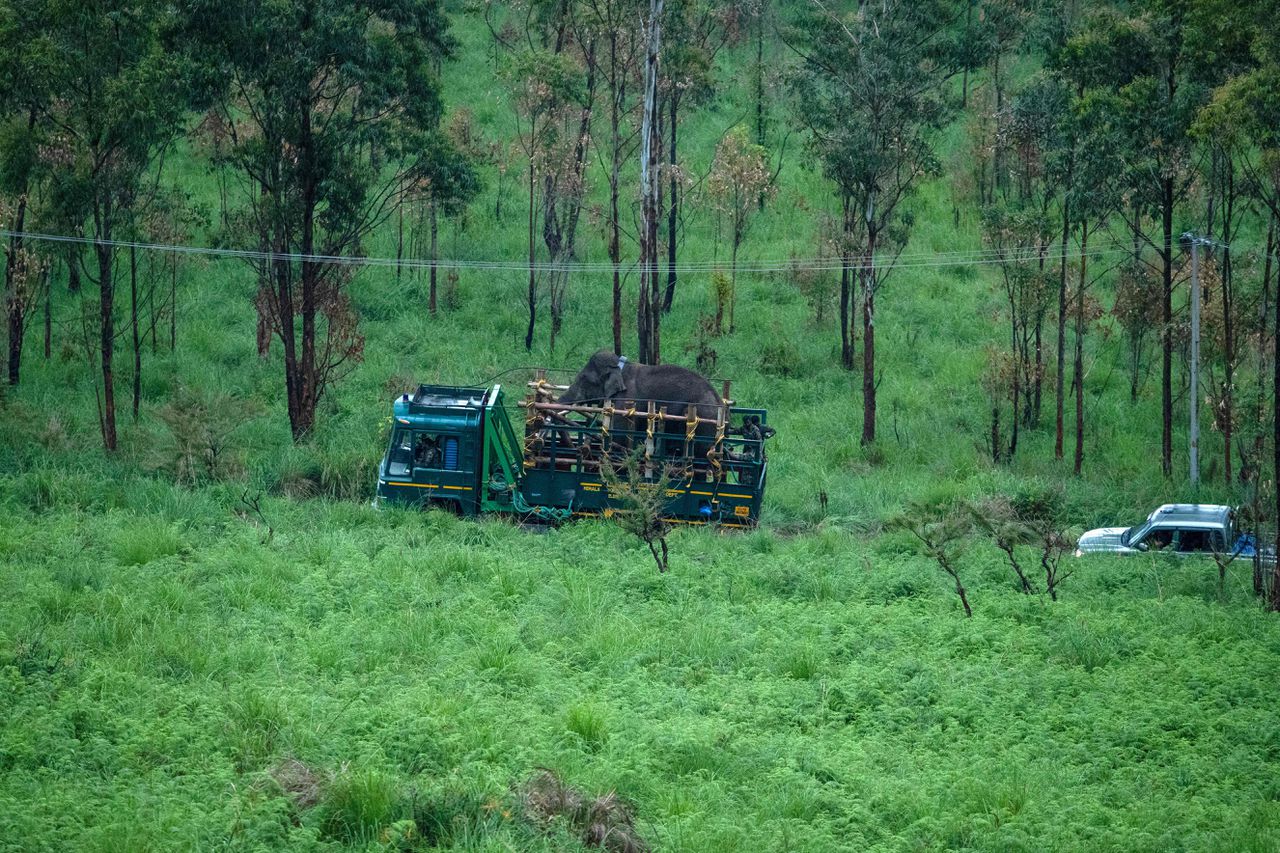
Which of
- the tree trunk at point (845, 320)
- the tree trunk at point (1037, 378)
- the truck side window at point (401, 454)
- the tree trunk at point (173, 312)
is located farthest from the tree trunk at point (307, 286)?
the tree trunk at point (1037, 378)

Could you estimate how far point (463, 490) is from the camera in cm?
1986

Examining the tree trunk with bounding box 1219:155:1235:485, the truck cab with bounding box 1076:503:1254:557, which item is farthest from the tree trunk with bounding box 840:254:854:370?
the truck cab with bounding box 1076:503:1254:557

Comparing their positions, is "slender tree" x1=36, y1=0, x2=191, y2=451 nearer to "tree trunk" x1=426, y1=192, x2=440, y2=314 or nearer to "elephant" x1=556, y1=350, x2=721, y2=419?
"elephant" x1=556, y1=350, x2=721, y2=419

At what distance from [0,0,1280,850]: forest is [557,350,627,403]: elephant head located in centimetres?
249

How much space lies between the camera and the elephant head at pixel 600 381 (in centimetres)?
2067

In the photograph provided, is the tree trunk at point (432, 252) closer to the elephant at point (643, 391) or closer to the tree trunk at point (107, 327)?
the tree trunk at point (107, 327)

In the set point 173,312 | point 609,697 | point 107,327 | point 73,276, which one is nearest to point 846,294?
point 173,312

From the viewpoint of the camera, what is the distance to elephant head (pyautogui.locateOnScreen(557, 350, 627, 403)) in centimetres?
2067

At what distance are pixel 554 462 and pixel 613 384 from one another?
1.77m

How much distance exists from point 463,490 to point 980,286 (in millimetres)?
21383

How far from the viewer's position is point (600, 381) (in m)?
20.9

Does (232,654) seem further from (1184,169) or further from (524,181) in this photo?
(524,181)

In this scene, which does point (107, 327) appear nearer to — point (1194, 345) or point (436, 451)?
point (436, 451)

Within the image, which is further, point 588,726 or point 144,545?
point 144,545
